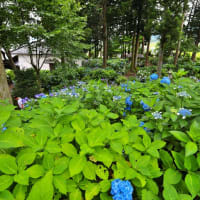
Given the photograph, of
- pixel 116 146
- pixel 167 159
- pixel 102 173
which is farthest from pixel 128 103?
pixel 102 173

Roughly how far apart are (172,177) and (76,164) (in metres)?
0.58

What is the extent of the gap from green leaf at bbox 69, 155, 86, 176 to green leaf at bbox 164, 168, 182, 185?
493 millimetres

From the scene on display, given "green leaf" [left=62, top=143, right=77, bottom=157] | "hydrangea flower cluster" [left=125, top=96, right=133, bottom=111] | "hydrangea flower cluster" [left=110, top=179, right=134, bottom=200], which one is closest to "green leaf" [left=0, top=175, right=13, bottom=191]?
"green leaf" [left=62, top=143, right=77, bottom=157]

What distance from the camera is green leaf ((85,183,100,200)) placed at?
0.61 metres

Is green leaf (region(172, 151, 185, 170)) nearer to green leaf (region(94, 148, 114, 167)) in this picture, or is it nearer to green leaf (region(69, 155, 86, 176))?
green leaf (region(94, 148, 114, 167))

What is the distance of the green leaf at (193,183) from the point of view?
2.10ft

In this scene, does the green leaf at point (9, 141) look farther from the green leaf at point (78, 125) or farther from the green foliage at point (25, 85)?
the green foliage at point (25, 85)

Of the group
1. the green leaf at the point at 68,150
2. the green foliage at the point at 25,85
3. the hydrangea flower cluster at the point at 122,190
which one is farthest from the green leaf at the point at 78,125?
the green foliage at the point at 25,85

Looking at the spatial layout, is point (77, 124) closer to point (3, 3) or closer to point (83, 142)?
point (83, 142)

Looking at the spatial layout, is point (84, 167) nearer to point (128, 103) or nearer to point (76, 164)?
point (76, 164)

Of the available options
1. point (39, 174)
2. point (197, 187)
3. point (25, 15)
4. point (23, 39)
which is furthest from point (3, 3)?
point (197, 187)

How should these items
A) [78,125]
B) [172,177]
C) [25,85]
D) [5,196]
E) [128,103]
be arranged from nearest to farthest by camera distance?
[5,196], [172,177], [78,125], [128,103], [25,85]

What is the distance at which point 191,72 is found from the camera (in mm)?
10992

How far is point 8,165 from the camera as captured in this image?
58 centimetres
